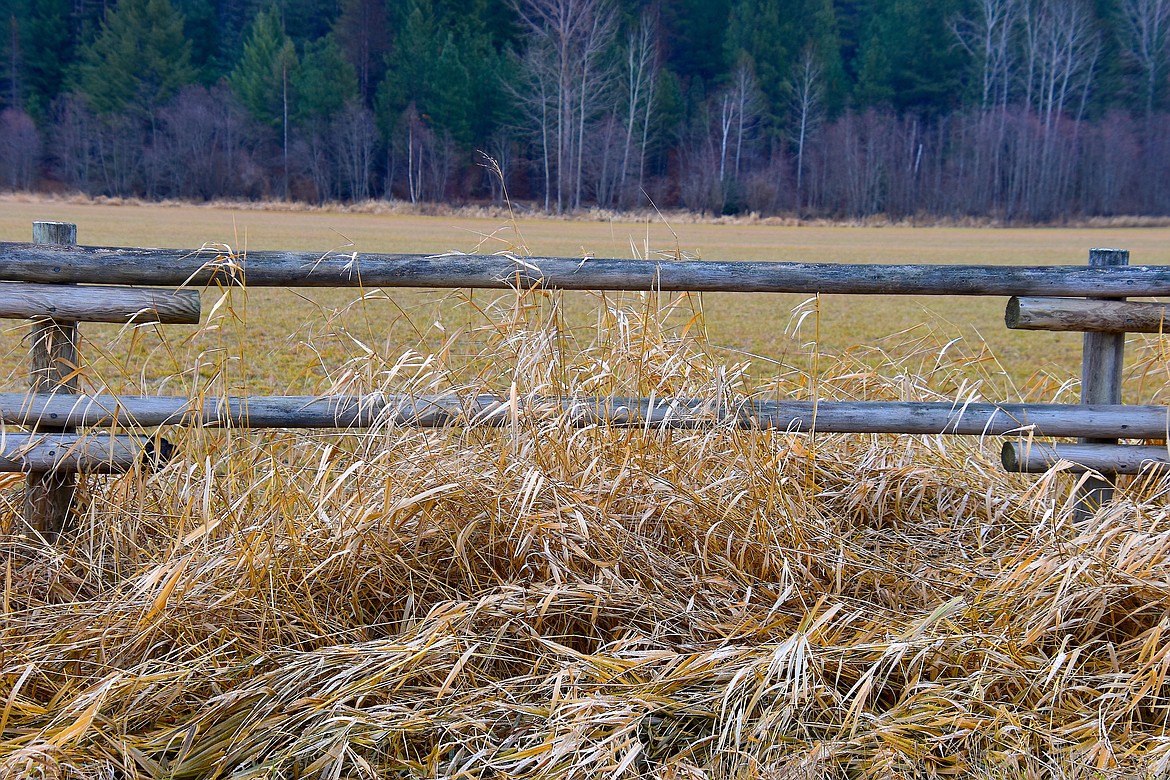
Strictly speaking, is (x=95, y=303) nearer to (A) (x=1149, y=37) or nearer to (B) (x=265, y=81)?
(B) (x=265, y=81)

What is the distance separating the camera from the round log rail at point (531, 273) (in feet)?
9.97

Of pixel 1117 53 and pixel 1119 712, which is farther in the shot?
pixel 1117 53

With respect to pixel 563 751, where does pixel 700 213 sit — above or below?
above

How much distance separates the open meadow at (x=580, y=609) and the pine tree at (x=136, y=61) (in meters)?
66.5

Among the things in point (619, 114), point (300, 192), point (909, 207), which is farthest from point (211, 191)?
point (909, 207)

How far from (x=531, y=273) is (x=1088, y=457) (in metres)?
2.26

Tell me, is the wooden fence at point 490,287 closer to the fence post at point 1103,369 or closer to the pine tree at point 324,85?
the fence post at point 1103,369

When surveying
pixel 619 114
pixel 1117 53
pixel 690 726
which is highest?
pixel 1117 53

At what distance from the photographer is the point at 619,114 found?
2434 inches

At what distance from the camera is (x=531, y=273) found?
326 centimetres

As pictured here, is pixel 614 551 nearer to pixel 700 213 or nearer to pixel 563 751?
pixel 563 751

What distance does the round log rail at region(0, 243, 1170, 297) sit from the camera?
3.04 metres

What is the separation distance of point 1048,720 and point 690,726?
0.90m

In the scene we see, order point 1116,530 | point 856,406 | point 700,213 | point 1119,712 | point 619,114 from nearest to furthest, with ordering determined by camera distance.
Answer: point 1119,712 → point 1116,530 → point 856,406 → point 700,213 → point 619,114
